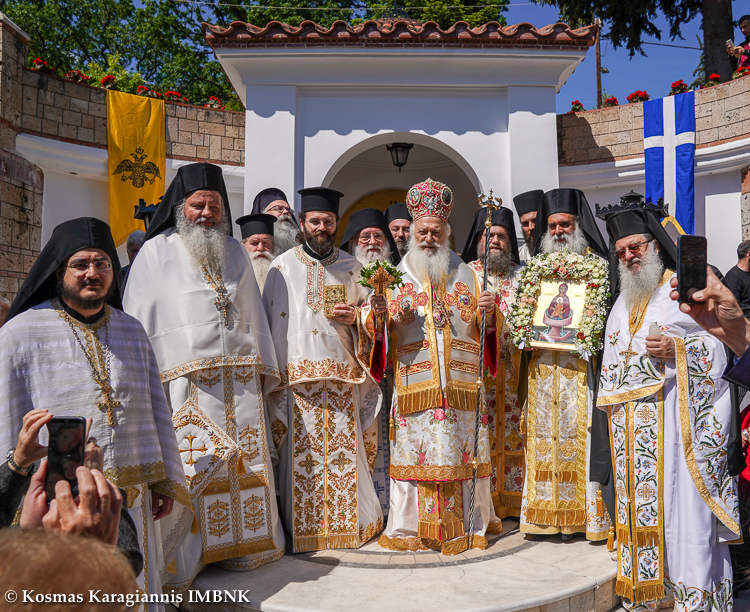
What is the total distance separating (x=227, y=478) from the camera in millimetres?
4324

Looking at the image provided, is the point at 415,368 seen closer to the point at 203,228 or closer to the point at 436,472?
the point at 436,472

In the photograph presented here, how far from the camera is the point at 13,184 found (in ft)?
26.9

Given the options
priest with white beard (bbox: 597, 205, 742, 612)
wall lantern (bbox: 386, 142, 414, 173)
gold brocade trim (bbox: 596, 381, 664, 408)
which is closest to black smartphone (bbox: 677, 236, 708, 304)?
priest with white beard (bbox: 597, 205, 742, 612)

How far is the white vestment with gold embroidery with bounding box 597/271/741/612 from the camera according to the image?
385 cm

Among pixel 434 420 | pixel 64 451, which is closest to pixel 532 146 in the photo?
pixel 434 420

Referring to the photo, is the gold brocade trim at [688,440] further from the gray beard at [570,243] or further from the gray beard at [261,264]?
the gray beard at [261,264]

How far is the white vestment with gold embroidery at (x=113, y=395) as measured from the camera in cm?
284

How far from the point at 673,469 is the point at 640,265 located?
133 centimetres

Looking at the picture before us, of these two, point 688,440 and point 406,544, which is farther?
point 406,544

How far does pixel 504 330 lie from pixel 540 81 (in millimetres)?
4846

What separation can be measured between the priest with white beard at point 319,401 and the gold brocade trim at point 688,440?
2190 millimetres

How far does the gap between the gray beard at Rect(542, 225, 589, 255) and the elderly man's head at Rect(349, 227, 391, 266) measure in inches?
57.9

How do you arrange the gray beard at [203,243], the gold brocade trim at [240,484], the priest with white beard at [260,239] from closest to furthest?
1. the gold brocade trim at [240,484]
2. the gray beard at [203,243]
3. the priest with white beard at [260,239]

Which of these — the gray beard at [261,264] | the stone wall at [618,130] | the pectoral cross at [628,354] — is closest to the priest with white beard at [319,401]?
the gray beard at [261,264]
